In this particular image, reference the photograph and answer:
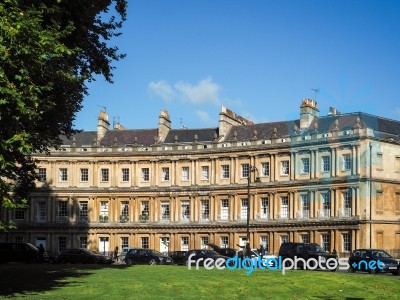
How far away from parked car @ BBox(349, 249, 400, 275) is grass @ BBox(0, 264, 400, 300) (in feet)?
36.5

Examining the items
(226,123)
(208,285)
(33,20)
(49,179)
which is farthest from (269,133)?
(33,20)

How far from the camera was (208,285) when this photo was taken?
93.0 feet

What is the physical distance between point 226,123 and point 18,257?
3548cm

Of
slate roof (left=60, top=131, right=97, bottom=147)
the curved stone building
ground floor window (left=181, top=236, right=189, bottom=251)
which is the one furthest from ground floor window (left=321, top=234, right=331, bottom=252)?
slate roof (left=60, top=131, right=97, bottom=147)

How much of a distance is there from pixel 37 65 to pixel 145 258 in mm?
35631

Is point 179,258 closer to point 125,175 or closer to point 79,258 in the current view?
point 79,258

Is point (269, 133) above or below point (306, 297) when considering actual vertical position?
above

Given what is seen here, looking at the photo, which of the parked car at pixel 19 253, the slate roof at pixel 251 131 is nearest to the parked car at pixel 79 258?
the parked car at pixel 19 253

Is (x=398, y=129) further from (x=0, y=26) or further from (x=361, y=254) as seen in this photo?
(x=0, y=26)

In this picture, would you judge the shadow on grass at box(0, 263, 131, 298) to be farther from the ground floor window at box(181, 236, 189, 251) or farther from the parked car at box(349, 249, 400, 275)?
the ground floor window at box(181, 236, 189, 251)

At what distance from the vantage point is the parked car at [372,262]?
43.5 m

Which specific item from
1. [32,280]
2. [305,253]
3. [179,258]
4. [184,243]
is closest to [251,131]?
[184,243]

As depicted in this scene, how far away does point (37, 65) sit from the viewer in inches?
807

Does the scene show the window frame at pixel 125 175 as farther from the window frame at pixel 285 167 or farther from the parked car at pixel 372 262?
the parked car at pixel 372 262
